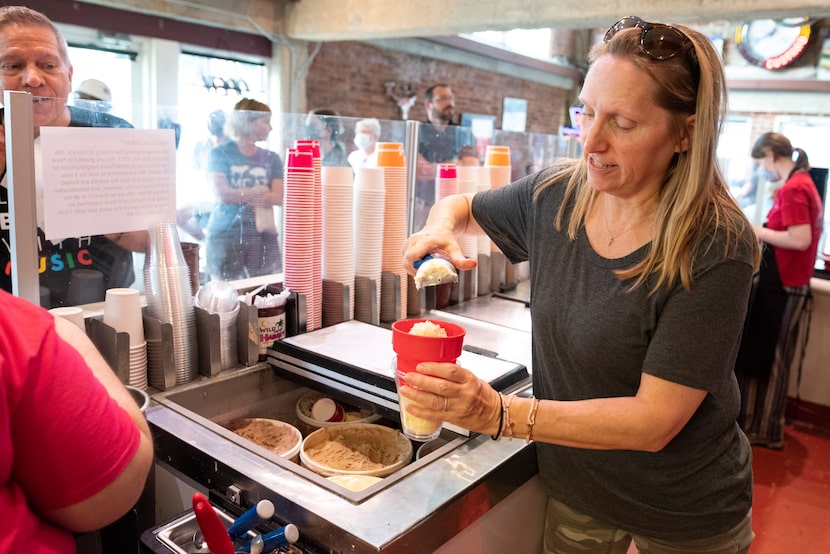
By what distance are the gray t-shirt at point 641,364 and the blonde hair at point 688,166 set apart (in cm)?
2

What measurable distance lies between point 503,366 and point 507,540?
40 centimetres

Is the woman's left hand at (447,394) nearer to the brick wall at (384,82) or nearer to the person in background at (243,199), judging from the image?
the person in background at (243,199)

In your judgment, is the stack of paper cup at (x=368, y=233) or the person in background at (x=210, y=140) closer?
the person in background at (x=210, y=140)

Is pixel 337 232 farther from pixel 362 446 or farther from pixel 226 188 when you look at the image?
pixel 362 446

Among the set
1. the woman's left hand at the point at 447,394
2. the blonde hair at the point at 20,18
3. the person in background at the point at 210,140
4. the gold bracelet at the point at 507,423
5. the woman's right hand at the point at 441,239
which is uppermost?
the blonde hair at the point at 20,18

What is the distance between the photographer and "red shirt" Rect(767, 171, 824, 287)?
383cm

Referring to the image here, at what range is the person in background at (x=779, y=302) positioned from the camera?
3.84 m

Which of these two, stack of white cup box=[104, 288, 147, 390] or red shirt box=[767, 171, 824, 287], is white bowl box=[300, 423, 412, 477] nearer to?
stack of white cup box=[104, 288, 147, 390]

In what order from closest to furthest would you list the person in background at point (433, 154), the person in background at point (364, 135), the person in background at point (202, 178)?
the person in background at point (202, 178), the person in background at point (364, 135), the person in background at point (433, 154)

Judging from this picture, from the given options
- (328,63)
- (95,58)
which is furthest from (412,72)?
(95,58)

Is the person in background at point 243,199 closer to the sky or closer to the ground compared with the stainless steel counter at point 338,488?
closer to the sky

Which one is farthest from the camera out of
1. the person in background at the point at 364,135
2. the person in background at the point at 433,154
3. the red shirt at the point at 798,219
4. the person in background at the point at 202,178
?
the red shirt at the point at 798,219

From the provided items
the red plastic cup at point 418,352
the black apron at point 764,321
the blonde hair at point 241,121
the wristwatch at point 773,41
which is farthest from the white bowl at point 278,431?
the wristwatch at point 773,41

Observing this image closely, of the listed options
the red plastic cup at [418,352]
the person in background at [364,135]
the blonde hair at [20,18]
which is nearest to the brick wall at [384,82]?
the person in background at [364,135]
